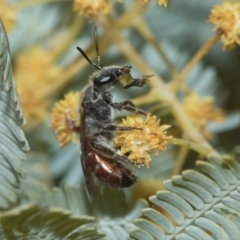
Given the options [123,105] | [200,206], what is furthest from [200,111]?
[200,206]

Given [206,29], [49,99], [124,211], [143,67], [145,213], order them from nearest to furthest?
[145,213] → [124,211] → [143,67] → [49,99] → [206,29]

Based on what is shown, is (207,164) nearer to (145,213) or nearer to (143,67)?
(145,213)

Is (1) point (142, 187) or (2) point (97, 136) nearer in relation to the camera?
(2) point (97, 136)

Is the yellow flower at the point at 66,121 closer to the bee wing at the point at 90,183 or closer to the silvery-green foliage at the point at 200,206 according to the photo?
the bee wing at the point at 90,183

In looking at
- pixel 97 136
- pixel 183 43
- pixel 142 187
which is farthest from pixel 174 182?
pixel 183 43

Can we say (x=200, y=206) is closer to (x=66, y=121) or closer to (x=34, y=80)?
(x=66, y=121)

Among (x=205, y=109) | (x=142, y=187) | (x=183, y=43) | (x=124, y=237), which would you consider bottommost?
(x=124, y=237)
